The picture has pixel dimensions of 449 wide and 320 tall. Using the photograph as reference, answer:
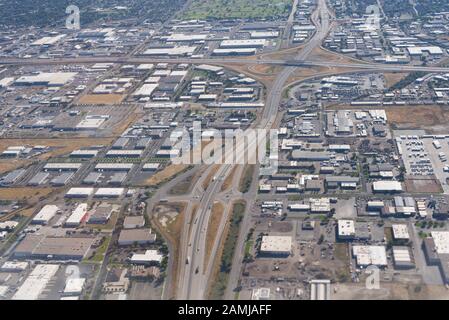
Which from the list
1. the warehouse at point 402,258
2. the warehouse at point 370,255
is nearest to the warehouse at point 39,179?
the warehouse at point 370,255

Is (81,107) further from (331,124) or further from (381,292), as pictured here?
(381,292)

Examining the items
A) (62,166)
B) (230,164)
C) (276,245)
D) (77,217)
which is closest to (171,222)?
(77,217)

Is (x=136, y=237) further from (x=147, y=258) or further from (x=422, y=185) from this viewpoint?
(x=422, y=185)

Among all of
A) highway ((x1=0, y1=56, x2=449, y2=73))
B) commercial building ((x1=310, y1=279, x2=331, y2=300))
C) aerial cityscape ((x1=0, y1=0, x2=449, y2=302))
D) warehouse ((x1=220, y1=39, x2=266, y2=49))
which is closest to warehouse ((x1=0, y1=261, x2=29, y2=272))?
aerial cityscape ((x1=0, y1=0, x2=449, y2=302))

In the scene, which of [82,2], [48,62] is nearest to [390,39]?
[48,62]

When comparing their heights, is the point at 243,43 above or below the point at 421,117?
above

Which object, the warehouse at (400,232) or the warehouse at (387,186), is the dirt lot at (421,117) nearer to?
the warehouse at (387,186)

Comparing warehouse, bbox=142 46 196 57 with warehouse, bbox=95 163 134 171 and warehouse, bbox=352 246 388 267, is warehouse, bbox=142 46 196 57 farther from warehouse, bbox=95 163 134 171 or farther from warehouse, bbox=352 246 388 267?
Answer: warehouse, bbox=352 246 388 267
